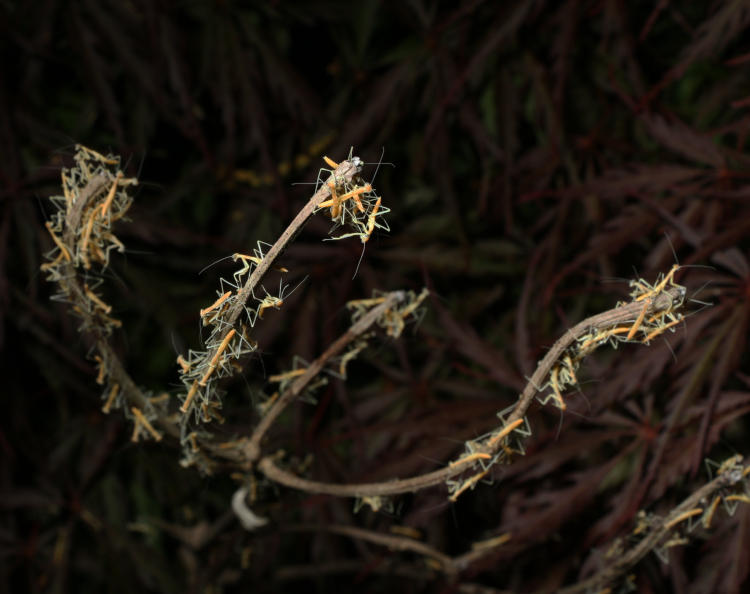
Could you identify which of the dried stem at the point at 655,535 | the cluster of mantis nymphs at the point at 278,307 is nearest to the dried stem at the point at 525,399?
the cluster of mantis nymphs at the point at 278,307

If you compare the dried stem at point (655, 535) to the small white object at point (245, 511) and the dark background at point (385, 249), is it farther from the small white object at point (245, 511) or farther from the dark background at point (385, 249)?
the small white object at point (245, 511)

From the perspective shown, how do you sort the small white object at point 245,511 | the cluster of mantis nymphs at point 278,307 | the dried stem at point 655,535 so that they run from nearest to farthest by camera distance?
the cluster of mantis nymphs at point 278,307 < the dried stem at point 655,535 < the small white object at point 245,511

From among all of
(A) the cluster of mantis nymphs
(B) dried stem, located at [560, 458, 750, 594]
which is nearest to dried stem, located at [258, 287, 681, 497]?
(A) the cluster of mantis nymphs

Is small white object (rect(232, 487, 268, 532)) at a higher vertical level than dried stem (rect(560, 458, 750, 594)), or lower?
lower

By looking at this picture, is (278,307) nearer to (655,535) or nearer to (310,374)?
(310,374)

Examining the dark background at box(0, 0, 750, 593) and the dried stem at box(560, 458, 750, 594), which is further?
the dark background at box(0, 0, 750, 593)

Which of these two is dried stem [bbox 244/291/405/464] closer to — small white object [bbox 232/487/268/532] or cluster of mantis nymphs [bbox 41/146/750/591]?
cluster of mantis nymphs [bbox 41/146/750/591]

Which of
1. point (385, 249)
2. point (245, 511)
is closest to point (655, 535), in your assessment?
point (245, 511)

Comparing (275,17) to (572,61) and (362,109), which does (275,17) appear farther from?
(572,61)
